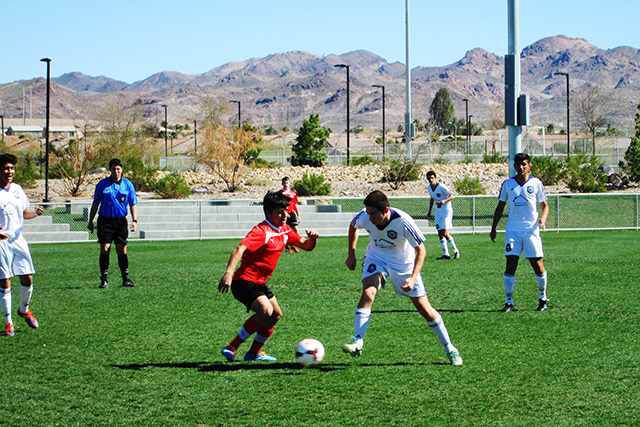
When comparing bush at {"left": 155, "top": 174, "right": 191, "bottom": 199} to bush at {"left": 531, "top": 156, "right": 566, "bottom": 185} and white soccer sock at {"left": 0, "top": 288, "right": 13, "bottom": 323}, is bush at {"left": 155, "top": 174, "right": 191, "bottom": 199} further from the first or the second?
white soccer sock at {"left": 0, "top": 288, "right": 13, "bottom": 323}

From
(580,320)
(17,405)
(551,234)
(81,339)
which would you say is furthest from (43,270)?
(551,234)

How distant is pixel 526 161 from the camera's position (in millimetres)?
9234

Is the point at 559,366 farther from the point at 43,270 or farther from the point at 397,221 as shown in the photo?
the point at 43,270

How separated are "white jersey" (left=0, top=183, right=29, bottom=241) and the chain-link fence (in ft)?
41.9

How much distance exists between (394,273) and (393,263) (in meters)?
0.10

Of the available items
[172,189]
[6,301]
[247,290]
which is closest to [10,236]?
[6,301]

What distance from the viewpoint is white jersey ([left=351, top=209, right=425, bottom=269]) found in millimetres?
6426

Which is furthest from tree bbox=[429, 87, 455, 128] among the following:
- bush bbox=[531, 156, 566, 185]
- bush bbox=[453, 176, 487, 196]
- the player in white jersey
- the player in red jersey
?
the player in red jersey

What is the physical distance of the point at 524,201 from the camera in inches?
366

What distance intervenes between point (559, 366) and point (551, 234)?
1722 cm

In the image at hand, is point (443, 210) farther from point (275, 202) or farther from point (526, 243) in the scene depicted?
point (275, 202)

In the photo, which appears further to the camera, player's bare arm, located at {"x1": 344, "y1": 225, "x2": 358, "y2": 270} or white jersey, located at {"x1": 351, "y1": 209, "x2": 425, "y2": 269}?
player's bare arm, located at {"x1": 344, "y1": 225, "x2": 358, "y2": 270}

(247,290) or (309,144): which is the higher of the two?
(309,144)

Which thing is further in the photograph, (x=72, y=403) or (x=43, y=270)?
(x=43, y=270)
